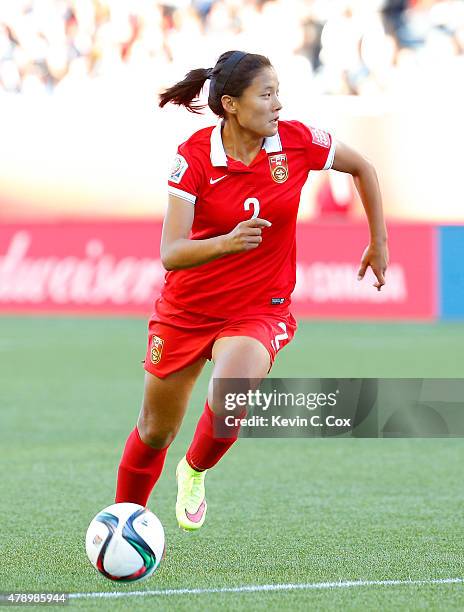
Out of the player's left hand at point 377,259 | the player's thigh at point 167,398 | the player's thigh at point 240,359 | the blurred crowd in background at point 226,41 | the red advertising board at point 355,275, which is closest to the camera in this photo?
the player's thigh at point 240,359

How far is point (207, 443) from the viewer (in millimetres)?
4574

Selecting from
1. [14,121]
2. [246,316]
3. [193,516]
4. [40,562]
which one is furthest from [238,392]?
[14,121]

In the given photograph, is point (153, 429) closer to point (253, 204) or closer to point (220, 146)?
point (253, 204)

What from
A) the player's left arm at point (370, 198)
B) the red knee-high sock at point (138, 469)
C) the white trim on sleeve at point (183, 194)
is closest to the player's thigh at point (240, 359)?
the red knee-high sock at point (138, 469)

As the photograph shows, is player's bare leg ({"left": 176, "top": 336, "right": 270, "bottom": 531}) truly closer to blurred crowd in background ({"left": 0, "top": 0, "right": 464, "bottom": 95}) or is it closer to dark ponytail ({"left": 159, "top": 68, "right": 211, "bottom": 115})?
dark ponytail ({"left": 159, "top": 68, "right": 211, "bottom": 115})

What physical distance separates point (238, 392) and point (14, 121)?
1816 cm

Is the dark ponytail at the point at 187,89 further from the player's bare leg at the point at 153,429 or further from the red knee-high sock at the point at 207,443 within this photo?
the red knee-high sock at the point at 207,443

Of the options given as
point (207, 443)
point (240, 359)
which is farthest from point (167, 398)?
point (240, 359)

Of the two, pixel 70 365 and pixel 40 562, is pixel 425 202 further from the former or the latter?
pixel 40 562

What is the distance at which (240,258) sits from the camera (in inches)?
176

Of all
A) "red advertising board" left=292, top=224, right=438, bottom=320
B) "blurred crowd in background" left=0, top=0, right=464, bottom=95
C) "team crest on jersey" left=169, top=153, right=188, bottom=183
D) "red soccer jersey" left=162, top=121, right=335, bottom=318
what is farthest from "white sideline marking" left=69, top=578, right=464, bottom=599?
"blurred crowd in background" left=0, top=0, right=464, bottom=95

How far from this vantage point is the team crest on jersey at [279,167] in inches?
175

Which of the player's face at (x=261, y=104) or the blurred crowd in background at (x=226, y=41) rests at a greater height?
the blurred crowd in background at (x=226, y=41)

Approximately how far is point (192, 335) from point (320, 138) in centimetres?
86
